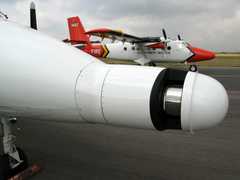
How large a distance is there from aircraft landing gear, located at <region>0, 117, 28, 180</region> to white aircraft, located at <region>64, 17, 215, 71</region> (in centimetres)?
2550

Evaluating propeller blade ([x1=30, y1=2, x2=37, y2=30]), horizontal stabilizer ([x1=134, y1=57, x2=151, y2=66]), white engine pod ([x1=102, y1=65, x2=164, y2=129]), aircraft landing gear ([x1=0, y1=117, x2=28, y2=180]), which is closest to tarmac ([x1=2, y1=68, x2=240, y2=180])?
aircraft landing gear ([x1=0, y1=117, x2=28, y2=180])

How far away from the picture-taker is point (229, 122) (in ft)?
24.7

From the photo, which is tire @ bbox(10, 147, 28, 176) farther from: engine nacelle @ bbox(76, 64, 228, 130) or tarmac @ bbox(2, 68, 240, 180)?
engine nacelle @ bbox(76, 64, 228, 130)

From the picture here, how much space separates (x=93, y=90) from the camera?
2479 millimetres

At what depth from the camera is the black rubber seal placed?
7.66 feet

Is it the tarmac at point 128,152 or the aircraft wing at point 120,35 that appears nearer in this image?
the tarmac at point 128,152

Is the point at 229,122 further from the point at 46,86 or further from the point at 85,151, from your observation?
the point at 46,86

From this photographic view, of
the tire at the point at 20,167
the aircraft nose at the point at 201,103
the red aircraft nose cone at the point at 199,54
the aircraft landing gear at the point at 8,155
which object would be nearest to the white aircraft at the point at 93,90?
the aircraft nose at the point at 201,103

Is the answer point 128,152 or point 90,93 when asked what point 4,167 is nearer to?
point 90,93

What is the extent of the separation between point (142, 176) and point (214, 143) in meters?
2.19

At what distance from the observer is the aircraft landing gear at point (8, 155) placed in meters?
3.28

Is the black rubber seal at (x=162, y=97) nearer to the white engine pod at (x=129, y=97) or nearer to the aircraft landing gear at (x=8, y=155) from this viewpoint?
the white engine pod at (x=129, y=97)

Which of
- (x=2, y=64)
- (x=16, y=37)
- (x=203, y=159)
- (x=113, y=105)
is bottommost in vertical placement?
(x=203, y=159)

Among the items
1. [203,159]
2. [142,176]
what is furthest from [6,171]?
[203,159]
